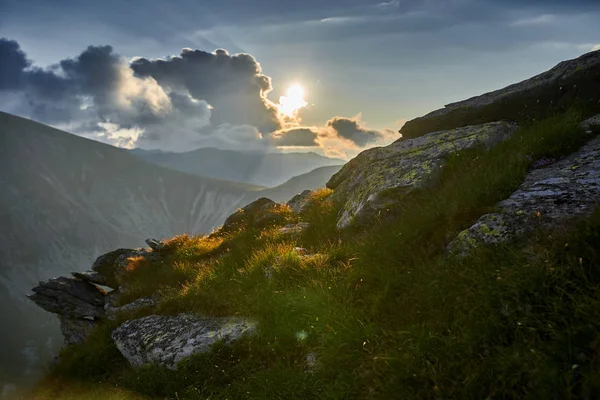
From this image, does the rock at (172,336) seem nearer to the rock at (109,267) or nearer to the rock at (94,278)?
the rock at (109,267)

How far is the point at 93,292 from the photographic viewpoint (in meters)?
19.9

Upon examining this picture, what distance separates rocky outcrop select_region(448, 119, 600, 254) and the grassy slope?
0.40 m

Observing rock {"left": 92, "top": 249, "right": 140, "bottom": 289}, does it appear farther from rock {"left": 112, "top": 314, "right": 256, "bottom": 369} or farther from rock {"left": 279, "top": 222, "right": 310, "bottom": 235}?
rock {"left": 279, "top": 222, "right": 310, "bottom": 235}

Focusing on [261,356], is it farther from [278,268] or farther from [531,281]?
[531,281]

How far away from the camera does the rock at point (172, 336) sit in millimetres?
7629

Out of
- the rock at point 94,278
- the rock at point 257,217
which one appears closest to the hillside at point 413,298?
Answer: the rock at point 257,217

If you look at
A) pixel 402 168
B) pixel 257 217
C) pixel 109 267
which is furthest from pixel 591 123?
pixel 109 267

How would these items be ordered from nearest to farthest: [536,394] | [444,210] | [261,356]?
[536,394] < [261,356] < [444,210]

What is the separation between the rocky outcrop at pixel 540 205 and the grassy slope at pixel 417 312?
399 millimetres

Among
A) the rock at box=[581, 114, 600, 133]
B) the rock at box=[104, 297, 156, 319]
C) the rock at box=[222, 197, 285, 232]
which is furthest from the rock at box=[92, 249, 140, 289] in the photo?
the rock at box=[581, 114, 600, 133]

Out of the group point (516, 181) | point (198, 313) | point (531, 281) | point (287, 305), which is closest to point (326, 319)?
point (287, 305)

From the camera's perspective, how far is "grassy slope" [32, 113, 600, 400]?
3.99 m

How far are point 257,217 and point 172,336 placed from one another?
8447 mm

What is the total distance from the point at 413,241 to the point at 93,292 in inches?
765
